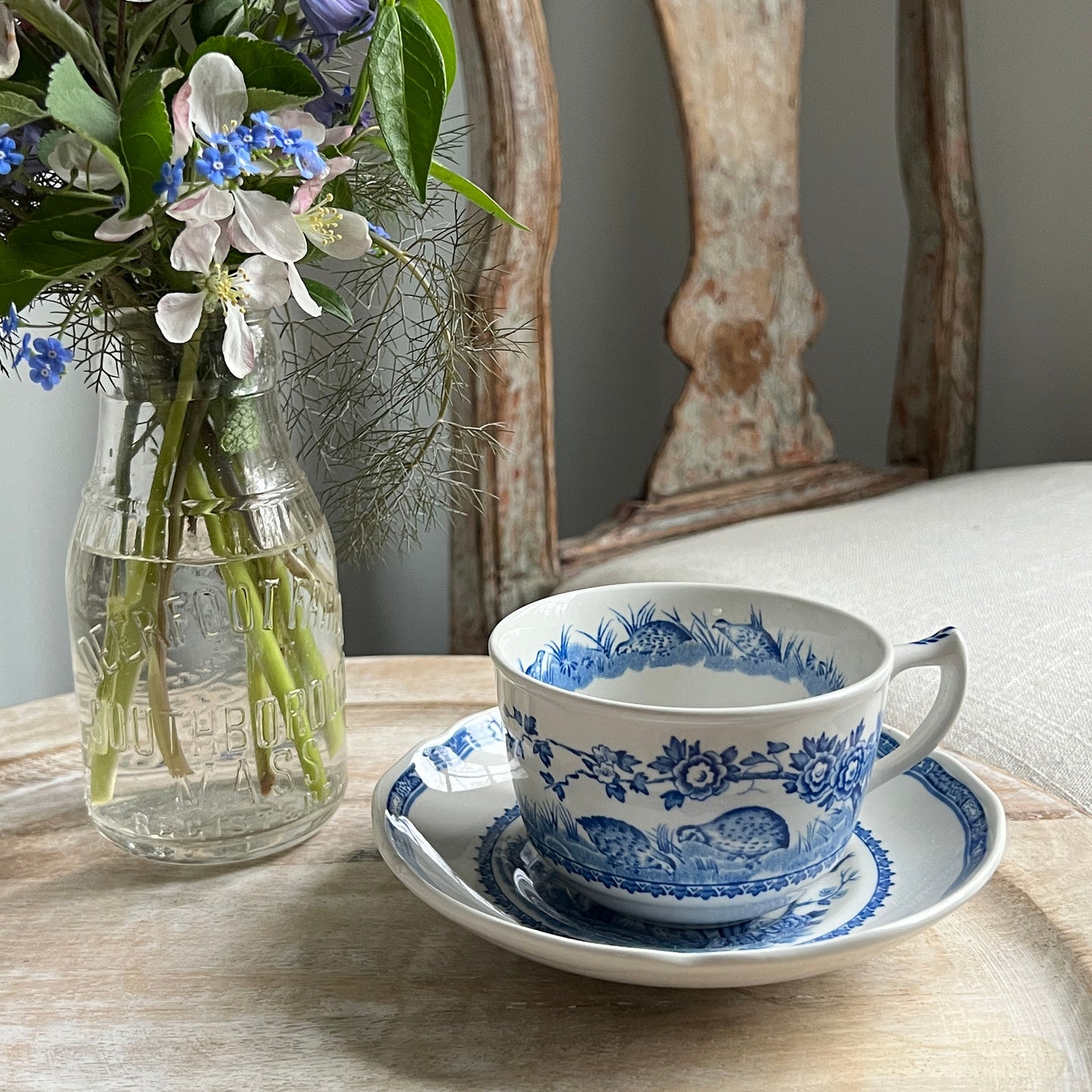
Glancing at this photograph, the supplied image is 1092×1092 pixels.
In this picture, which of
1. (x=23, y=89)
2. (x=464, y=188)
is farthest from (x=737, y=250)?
(x=23, y=89)

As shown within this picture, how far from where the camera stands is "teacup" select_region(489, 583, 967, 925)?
42 cm

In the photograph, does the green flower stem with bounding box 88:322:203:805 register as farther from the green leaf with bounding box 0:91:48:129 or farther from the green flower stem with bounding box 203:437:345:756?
the green leaf with bounding box 0:91:48:129

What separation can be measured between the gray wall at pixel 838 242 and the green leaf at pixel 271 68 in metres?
1.05

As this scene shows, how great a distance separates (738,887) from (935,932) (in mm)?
103

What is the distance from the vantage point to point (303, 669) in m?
0.54

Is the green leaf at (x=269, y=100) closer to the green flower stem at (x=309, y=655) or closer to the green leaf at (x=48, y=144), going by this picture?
the green leaf at (x=48, y=144)

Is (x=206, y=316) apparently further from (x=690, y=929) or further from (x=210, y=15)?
(x=690, y=929)

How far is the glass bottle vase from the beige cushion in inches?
15.5

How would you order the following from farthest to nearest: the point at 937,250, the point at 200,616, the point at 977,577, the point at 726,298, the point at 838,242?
1. the point at 838,242
2. the point at 937,250
3. the point at 726,298
4. the point at 977,577
5. the point at 200,616

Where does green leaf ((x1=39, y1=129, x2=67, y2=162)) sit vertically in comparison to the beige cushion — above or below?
above

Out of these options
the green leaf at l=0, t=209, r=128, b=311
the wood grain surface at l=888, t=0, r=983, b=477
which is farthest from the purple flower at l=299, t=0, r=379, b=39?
the wood grain surface at l=888, t=0, r=983, b=477

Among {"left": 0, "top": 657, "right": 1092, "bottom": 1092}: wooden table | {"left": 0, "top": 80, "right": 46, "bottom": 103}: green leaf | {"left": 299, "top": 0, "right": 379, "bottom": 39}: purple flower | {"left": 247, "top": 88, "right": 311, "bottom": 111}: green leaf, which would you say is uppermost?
{"left": 299, "top": 0, "right": 379, "bottom": 39}: purple flower

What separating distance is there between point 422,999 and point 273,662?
0.51ft

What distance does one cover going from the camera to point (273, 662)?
53 centimetres
